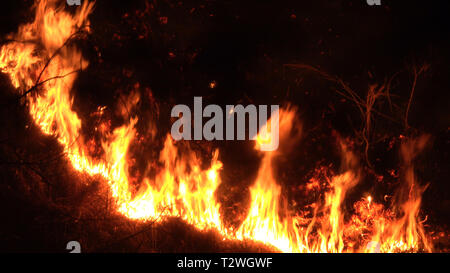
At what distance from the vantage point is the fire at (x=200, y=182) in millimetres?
4977

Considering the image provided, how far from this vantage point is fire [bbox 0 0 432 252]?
4.98 metres

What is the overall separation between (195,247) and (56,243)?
1.46 meters

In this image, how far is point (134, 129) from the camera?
559 cm

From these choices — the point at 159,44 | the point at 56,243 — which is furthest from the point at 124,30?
the point at 56,243

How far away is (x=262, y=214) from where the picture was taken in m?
5.02

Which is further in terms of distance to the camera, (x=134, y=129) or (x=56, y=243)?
(x=134, y=129)

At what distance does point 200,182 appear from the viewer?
5160 mm
